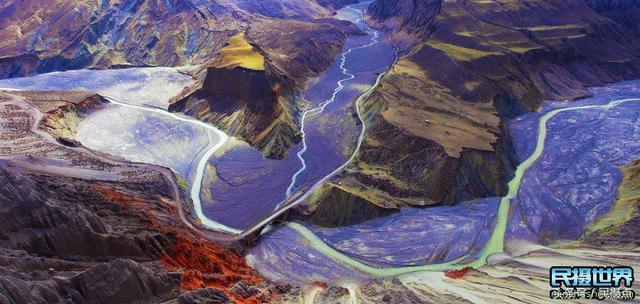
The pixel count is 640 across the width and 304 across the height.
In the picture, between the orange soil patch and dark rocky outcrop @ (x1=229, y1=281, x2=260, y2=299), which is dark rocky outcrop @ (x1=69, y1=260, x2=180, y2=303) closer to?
the orange soil patch

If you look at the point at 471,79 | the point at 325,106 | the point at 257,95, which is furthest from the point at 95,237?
the point at 471,79

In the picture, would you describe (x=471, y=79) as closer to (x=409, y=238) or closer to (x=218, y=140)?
(x=218, y=140)

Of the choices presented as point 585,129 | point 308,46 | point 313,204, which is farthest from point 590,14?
point 313,204

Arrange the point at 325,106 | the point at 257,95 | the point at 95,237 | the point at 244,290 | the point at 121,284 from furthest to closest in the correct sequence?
the point at 325,106 → the point at 257,95 → the point at 244,290 → the point at 95,237 → the point at 121,284

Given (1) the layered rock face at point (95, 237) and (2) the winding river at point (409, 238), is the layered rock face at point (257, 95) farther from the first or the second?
(2) the winding river at point (409, 238)

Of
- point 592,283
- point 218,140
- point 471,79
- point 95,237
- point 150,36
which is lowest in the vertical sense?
point 95,237

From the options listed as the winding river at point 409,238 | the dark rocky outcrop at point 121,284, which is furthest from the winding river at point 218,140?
the dark rocky outcrop at point 121,284
